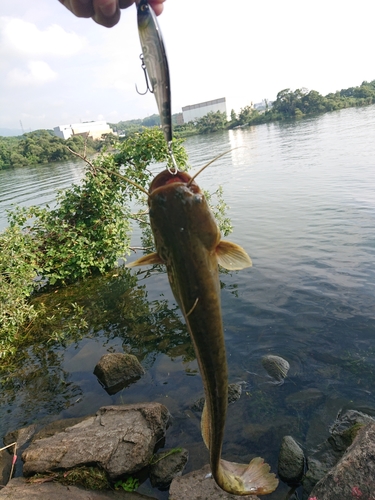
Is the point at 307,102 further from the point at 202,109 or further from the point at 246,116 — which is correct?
the point at 202,109

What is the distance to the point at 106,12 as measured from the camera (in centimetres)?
288

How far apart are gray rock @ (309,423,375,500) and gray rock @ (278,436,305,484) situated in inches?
40.7

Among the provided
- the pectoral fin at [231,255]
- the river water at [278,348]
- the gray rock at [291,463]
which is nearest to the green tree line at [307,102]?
the river water at [278,348]

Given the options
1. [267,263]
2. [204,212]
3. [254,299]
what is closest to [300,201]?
[267,263]

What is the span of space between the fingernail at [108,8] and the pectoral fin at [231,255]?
2.19 m

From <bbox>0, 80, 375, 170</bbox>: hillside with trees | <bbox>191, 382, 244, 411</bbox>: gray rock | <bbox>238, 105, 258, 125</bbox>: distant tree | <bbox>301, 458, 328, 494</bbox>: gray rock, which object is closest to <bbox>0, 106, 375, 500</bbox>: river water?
<bbox>191, 382, 244, 411</bbox>: gray rock

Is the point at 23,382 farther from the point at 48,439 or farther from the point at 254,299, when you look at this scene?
the point at 254,299

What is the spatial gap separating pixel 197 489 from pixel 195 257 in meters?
4.14

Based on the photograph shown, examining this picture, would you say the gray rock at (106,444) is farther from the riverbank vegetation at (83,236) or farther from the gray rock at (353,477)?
the riverbank vegetation at (83,236)

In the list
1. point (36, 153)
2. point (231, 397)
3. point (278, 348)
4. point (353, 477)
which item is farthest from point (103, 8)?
point (36, 153)

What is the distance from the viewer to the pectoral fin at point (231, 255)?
2410mm

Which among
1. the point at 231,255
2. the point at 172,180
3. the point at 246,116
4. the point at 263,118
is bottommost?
the point at 231,255

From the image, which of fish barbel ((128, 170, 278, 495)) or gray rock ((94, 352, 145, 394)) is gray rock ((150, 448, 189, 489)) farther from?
fish barbel ((128, 170, 278, 495))

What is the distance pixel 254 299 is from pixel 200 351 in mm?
7885
